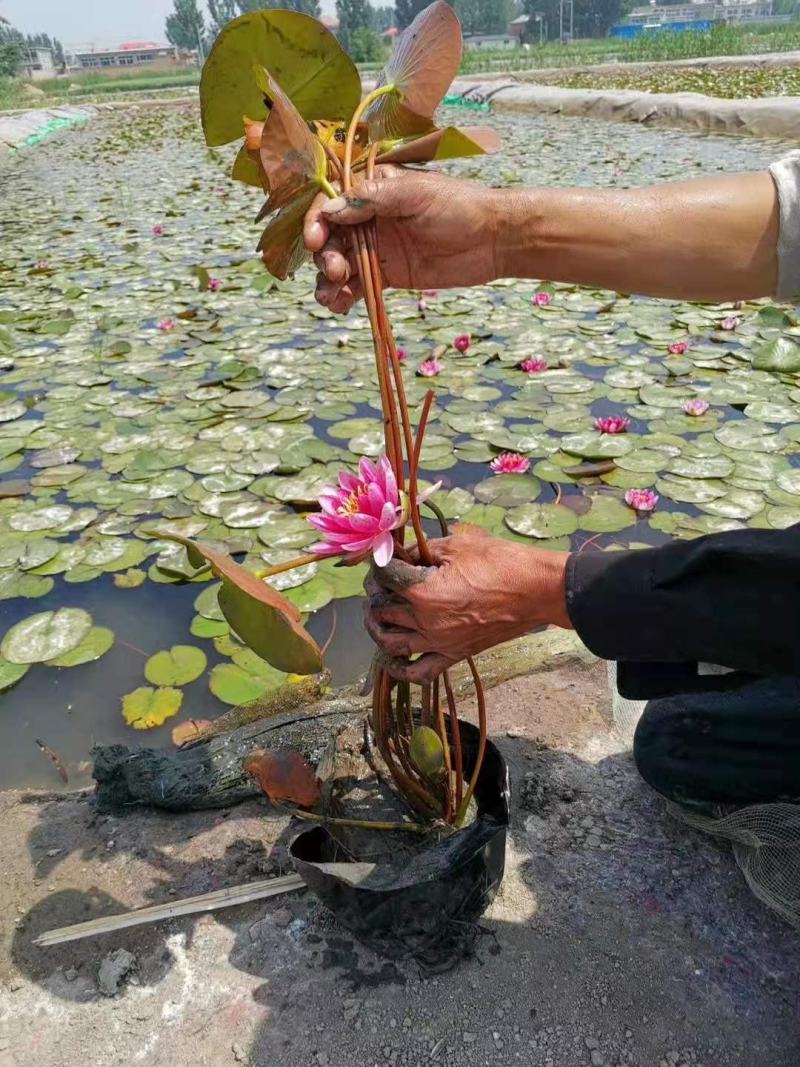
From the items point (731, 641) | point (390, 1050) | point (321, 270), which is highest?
point (321, 270)

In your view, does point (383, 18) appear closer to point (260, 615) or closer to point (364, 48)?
point (364, 48)

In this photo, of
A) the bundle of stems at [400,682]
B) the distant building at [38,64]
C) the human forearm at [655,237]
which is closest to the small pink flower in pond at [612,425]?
the human forearm at [655,237]

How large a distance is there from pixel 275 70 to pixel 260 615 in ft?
1.95

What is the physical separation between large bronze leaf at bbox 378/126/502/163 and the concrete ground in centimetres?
94

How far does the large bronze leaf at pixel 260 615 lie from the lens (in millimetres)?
735

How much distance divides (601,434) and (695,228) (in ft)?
4.20

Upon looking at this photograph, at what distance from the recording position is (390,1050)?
922 mm

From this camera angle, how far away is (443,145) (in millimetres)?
853

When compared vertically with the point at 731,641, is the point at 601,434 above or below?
below

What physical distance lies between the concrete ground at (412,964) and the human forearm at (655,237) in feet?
2.67

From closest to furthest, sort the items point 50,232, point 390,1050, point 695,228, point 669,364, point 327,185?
point 327,185
point 390,1050
point 695,228
point 669,364
point 50,232

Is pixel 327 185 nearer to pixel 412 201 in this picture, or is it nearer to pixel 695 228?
pixel 412 201

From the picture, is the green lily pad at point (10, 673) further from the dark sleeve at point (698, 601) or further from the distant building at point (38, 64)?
the distant building at point (38, 64)

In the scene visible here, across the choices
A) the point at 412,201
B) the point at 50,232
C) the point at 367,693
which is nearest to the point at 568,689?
the point at 367,693
